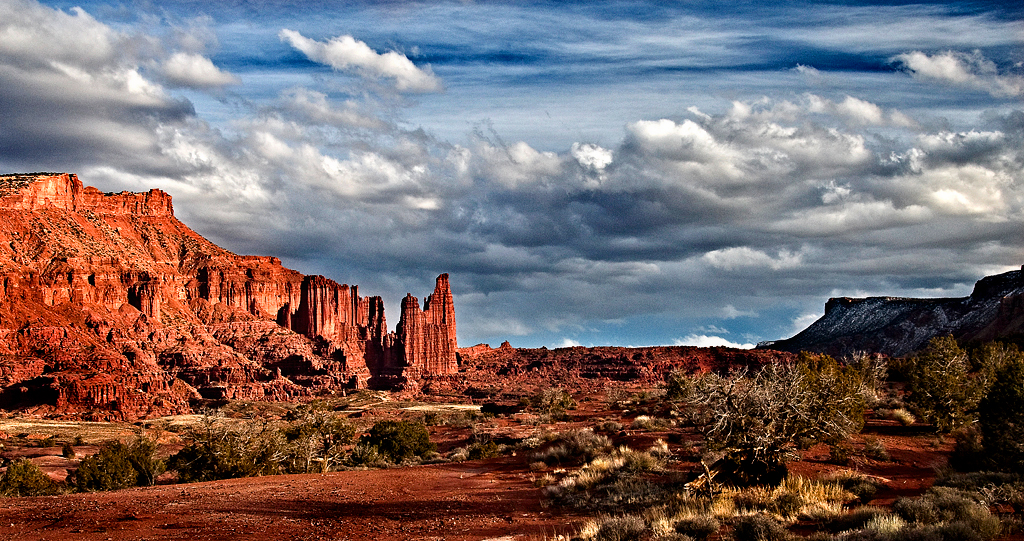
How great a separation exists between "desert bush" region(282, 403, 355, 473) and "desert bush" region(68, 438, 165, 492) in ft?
19.6

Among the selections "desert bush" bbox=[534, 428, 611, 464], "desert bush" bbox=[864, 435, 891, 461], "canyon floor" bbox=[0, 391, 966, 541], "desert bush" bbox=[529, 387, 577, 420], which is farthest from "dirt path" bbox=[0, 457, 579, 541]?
"desert bush" bbox=[529, 387, 577, 420]

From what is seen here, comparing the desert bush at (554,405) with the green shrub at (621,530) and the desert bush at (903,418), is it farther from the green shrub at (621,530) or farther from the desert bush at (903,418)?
the green shrub at (621,530)

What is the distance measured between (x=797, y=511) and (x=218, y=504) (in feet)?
45.9

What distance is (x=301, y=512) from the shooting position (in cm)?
1856

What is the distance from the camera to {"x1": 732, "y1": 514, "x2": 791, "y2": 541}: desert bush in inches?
480

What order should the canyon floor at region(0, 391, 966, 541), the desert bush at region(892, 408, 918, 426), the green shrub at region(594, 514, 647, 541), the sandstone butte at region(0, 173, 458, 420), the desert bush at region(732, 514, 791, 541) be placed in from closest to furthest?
the desert bush at region(732, 514, 791, 541)
the green shrub at region(594, 514, 647, 541)
the canyon floor at region(0, 391, 966, 541)
the desert bush at region(892, 408, 918, 426)
the sandstone butte at region(0, 173, 458, 420)

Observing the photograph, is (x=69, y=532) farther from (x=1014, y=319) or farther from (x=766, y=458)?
(x=1014, y=319)

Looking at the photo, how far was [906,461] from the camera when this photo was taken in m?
23.0

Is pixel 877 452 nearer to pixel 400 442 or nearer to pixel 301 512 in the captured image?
pixel 301 512

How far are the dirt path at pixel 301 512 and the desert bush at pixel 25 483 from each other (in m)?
10.1

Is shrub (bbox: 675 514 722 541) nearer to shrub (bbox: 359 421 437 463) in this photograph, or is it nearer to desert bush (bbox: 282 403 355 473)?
desert bush (bbox: 282 403 355 473)

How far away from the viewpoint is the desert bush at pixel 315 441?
35188 millimetres

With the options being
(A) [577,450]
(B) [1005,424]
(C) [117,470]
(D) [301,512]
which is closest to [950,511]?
(B) [1005,424]

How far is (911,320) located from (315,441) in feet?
442
